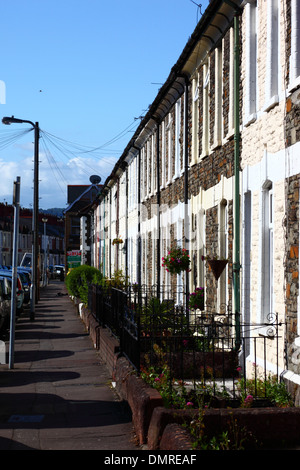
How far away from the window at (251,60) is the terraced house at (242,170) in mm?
19

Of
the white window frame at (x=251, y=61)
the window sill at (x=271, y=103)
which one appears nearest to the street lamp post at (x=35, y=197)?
the white window frame at (x=251, y=61)

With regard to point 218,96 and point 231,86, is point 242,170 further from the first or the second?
point 218,96

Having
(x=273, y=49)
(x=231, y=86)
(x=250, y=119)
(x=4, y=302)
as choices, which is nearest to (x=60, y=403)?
(x=250, y=119)

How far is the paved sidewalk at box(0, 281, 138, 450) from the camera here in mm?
8945

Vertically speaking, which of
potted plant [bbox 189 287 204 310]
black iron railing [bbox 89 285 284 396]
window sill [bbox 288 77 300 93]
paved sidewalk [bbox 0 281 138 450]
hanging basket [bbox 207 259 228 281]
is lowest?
paved sidewalk [bbox 0 281 138 450]

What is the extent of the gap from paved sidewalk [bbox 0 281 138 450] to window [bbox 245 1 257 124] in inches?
192

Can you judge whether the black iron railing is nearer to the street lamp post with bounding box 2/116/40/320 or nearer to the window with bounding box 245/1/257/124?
the window with bounding box 245/1/257/124

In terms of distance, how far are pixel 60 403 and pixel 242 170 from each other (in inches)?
180

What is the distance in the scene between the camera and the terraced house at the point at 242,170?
1012 centimetres

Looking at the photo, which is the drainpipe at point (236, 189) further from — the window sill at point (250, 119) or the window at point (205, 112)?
the window at point (205, 112)

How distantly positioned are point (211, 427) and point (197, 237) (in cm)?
937

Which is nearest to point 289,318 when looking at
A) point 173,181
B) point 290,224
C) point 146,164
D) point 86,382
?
point 290,224

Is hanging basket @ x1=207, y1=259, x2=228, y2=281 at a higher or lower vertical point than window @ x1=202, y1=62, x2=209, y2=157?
lower

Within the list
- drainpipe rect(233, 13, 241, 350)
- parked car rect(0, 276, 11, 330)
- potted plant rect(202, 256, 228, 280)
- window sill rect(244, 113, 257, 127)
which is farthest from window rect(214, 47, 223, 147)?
parked car rect(0, 276, 11, 330)
